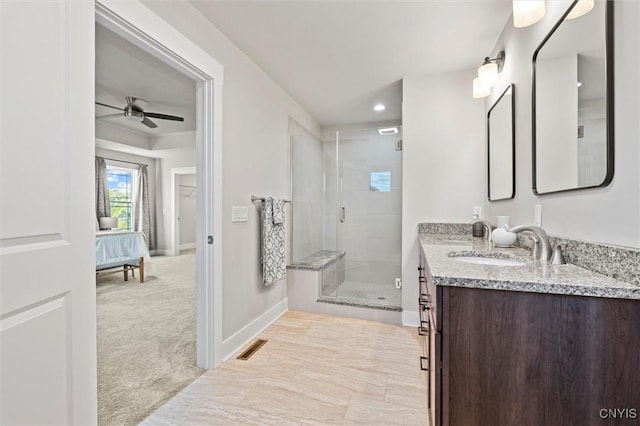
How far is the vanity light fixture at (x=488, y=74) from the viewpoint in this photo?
206 cm

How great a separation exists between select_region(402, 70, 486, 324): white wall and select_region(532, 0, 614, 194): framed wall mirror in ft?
3.43

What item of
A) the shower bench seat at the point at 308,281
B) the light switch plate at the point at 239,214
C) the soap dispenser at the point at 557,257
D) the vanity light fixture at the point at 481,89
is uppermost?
the vanity light fixture at the point at 481,89

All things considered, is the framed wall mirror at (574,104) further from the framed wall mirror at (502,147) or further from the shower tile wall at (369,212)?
the shower tile wall at (369,212)

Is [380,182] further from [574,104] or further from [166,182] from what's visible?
[166,182]

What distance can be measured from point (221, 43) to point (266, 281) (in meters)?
1.96

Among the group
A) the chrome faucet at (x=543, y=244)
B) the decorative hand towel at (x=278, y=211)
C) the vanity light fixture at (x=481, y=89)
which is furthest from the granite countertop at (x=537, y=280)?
the decorative hand towel at (x=278, y=211)

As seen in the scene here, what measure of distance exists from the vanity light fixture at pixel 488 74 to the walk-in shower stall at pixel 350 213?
1090 millimetres

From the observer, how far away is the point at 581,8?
116cm

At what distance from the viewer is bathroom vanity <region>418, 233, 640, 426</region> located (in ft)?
2.68

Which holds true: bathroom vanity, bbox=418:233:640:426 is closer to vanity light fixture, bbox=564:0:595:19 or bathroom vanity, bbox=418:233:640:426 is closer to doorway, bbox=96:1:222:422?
vanity light fixture, bbox=564:0:595:19

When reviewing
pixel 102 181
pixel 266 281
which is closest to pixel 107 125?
pixel 102 181

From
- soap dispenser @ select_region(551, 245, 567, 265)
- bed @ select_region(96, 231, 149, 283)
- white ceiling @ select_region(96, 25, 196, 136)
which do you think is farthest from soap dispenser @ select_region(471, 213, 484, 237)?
bed @ select_region(96, 231, 149, 283)

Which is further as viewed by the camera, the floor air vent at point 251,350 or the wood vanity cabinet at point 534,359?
the floor air vent at point 251,350

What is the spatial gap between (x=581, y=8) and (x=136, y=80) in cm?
372
